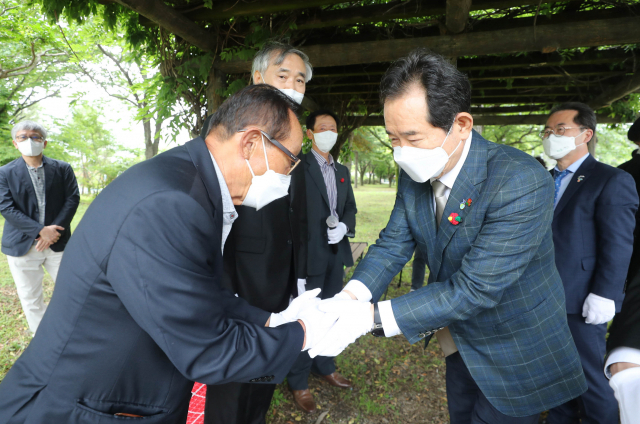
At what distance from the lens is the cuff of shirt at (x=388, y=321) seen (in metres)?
1.65

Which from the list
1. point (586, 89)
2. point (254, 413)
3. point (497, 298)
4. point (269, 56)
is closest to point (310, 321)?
point (497, 298)

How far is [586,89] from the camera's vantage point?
710 cm

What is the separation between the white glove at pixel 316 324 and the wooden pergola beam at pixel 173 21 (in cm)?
288

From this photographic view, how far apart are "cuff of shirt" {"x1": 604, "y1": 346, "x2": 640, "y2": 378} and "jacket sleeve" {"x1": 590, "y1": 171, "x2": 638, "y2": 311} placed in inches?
72.5

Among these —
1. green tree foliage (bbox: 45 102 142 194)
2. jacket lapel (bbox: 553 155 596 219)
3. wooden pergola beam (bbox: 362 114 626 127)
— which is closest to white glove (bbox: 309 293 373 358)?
jacket lapel (bbox: 553 155 596 219)

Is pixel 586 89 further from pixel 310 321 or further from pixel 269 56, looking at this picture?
pixel 310 321

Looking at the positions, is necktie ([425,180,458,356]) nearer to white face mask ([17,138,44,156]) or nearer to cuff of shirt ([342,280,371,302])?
cuff of shirt ([342,280,371,302])

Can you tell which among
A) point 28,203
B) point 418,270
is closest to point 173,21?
point 28,203

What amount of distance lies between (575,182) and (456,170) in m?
1.61

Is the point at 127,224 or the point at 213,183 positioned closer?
the point at 127,224

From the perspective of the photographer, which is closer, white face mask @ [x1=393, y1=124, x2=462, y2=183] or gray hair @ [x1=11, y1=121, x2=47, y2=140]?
white face mask @ [x1=393, y1=124, x2=462, y2=183]

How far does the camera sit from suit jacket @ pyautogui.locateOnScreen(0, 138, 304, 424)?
1096mm

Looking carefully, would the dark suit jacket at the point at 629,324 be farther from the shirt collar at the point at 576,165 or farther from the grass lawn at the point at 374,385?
the grass lawn at the point at 374,385

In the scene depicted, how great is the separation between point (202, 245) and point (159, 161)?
1.13 ft
